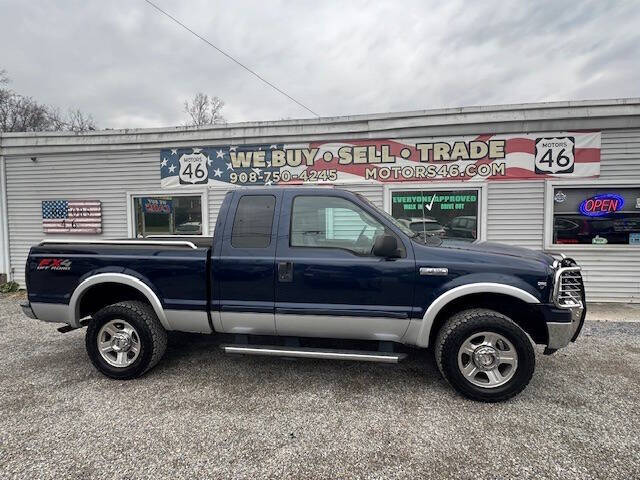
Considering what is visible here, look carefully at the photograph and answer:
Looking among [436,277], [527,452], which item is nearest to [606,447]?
[527,452]

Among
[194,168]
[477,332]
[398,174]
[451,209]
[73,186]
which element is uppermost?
[194,168]

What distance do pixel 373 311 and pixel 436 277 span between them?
653 mm

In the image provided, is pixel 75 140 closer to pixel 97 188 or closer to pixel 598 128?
pixel 97 188

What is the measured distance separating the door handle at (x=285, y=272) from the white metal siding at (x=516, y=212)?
16.6 ft

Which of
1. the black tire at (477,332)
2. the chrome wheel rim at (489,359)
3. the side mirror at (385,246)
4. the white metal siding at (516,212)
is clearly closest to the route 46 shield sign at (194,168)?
the side mirror at (385,246)

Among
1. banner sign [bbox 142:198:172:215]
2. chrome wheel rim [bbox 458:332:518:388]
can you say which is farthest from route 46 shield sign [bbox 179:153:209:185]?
chrome wheel rim [bbox 458:332:518:388]

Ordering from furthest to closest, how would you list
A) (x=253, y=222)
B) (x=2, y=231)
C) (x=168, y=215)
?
(x=2, y=231)
(x=168, y=215)
(x=253, y=222)

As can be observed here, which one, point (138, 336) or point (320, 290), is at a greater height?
point (320, 290)

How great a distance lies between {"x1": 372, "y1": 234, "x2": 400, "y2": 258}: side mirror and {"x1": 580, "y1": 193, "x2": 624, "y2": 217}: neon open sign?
5534 millimetres

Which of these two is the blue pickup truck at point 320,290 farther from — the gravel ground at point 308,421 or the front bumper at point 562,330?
the gravel ground at point 308,421

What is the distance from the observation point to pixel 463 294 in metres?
3.17

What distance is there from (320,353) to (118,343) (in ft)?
6.92

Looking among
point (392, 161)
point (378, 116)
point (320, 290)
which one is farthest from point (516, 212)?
point (320, 290)

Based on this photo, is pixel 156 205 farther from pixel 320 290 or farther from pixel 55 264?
pixel 320 290
